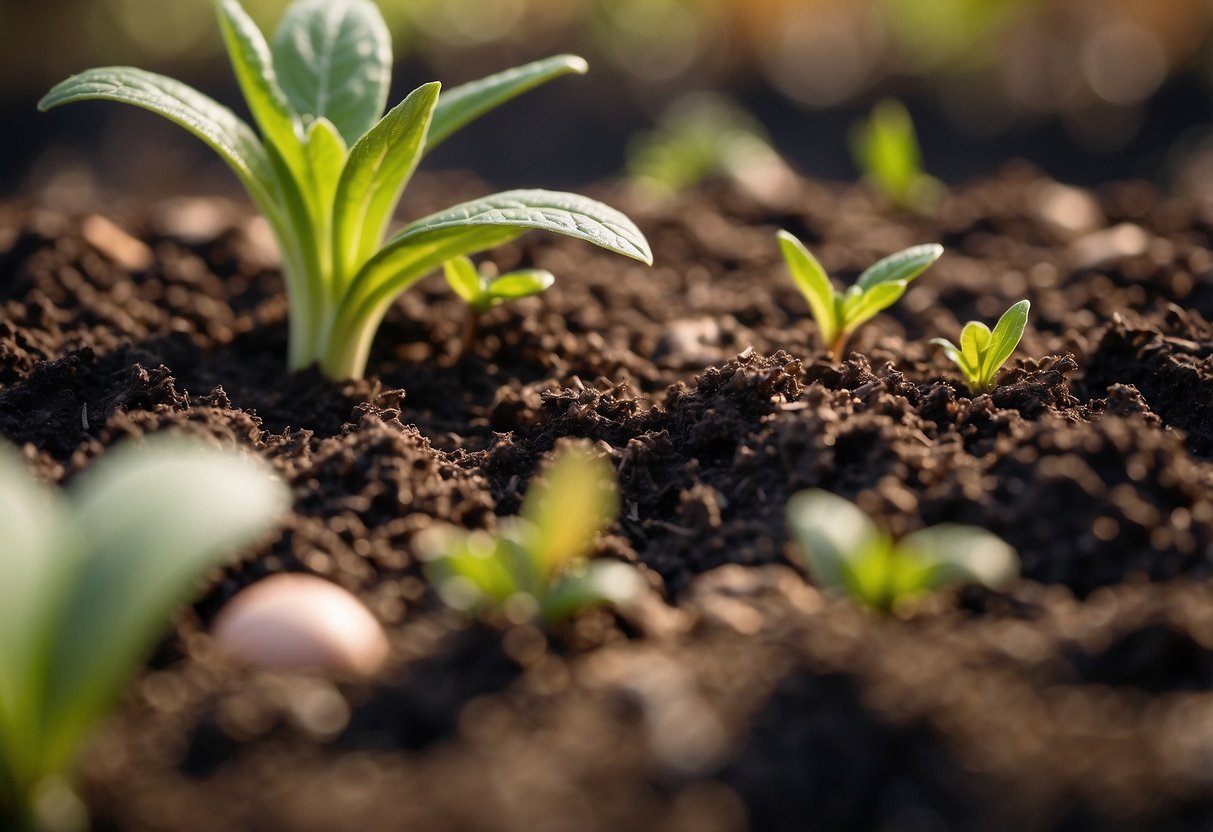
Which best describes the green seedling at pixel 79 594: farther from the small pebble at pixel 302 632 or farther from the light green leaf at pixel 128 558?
the small pebble at pixel 302 632

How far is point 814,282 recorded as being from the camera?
78.7 inches

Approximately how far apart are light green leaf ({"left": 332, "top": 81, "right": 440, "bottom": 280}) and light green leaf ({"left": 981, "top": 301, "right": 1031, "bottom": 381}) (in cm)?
97

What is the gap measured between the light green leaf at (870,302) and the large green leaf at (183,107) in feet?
3.42

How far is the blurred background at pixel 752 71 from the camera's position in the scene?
18.2 ft

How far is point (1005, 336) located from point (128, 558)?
1.36m

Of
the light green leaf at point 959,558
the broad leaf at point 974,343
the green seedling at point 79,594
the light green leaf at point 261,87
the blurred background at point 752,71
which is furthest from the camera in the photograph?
the blurred background at point 752,71

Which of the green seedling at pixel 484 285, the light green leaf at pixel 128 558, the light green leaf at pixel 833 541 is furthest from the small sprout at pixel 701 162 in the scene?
the light green leaf at pixel 128 558

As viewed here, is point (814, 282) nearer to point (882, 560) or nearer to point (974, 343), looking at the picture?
point (974, 343)

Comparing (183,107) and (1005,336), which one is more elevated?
(183,107)

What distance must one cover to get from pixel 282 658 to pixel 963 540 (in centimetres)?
76

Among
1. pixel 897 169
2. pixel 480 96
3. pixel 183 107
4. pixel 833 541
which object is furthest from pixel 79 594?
pixel 897 169

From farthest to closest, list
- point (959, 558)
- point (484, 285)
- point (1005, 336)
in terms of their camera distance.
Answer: point (484, 285), point (1005, 336), point (959, 558)

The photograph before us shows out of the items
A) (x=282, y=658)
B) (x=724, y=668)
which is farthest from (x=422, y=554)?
(x=724, y=668)

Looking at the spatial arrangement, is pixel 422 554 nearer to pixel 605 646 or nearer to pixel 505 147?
pixel 605 646
